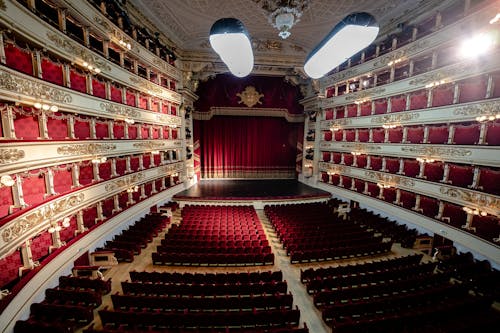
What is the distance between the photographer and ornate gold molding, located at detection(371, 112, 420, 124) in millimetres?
10461

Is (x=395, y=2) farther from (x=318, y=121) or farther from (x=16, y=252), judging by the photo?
(x=16, y=252)

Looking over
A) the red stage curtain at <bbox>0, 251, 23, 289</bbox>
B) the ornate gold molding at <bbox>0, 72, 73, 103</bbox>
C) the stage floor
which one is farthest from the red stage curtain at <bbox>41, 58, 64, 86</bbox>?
the stage floor

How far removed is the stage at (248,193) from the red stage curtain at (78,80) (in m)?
8.16

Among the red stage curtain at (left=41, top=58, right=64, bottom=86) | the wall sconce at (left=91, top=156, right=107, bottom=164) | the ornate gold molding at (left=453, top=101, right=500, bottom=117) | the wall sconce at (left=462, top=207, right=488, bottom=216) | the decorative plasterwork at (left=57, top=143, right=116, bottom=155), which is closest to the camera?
the red stage curtain at (left=41, top=58, right=64, bottom=86)

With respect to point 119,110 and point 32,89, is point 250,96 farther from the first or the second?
point 32,89

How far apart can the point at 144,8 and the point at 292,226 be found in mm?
13047

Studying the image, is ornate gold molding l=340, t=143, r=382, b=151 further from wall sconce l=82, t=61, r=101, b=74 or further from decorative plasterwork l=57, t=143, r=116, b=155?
wall sconce l=82, t=61, r=101, b=74

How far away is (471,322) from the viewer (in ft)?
15.5

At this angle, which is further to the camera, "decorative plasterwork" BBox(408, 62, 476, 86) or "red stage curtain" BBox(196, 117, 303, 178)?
"red stage curtain" BBox(196, 117, 303, 178)

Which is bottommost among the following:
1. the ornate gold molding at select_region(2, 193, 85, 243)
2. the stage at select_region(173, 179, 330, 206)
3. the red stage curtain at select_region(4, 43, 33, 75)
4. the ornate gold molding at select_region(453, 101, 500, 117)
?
the stage at select_region(173, 179, 330, 206)

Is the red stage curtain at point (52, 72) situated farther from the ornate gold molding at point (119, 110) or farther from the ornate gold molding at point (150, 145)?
the ornate gold molding at point (150, 145)

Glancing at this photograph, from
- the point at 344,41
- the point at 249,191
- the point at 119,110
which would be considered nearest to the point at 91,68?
the point at 119,110

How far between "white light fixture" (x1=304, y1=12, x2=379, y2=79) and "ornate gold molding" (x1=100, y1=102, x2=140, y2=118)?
27.7 ft

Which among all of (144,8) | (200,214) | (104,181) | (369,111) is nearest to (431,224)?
(369,111)
